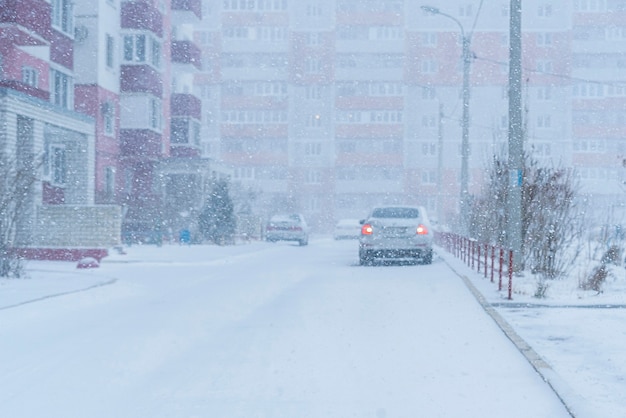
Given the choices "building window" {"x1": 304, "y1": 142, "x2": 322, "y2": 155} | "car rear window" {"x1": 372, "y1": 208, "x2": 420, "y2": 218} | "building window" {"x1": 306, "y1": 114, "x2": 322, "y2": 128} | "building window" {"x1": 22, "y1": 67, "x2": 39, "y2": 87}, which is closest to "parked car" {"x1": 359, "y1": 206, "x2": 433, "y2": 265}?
"car rear window" {"x1": 372, "y1": 208, "x2": 420, "y2": 218}

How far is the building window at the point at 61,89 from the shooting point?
3381 cm

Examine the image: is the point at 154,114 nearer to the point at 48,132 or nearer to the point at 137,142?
the point at 137,142

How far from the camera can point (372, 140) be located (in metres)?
79.2

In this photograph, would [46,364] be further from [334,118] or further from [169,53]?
[334,118]

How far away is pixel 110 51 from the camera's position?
40188 millimetres

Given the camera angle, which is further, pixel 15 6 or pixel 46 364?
pixel 15 6

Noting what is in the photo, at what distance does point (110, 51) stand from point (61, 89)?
6194 millimetres

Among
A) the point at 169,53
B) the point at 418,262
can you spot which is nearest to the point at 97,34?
the point at 169,53

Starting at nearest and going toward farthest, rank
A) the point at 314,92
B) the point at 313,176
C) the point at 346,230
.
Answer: the point at 346,230, the point at 313,176, the point at 314,92

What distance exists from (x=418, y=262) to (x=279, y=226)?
17244 mm

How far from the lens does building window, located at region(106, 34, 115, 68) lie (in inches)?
1570

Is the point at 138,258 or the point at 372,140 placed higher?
the point at 372,140

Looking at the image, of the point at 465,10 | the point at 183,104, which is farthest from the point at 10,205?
the point at 465,10

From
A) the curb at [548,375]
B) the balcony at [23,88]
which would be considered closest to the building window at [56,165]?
the balcony at [23,88]
